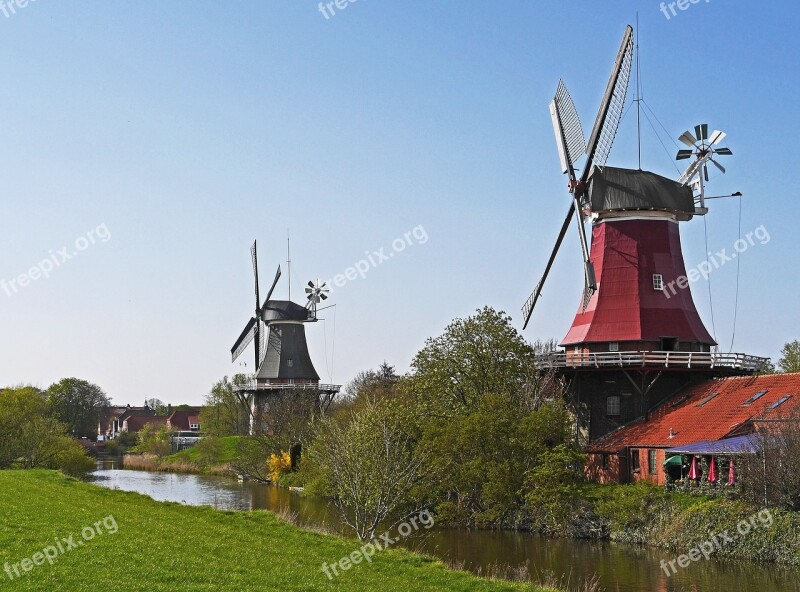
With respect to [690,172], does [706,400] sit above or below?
below

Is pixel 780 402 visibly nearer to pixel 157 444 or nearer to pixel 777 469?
pixel 777 469

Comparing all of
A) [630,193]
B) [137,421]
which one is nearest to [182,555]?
[630,193]

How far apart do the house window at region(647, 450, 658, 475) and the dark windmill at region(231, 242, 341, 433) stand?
1288 inches

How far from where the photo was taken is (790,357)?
5209cm

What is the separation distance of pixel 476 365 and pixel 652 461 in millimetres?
7324

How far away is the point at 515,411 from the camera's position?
30938 millimetres

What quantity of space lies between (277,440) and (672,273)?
86.9 feet

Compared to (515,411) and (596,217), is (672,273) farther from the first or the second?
(515,411)

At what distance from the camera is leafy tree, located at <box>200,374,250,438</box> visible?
77.2 m

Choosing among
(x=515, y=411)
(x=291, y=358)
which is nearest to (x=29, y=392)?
(x=291, y=358)

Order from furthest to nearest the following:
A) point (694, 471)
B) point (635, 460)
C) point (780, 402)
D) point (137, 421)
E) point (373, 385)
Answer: point (137, 421) → point (373, 385) → point (635, 460) → point (780, 402) → point (694, 471)

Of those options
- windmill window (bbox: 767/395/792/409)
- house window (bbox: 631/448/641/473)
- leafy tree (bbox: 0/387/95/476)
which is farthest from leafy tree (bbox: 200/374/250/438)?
windmill window (bbox: 767/395/792/409)

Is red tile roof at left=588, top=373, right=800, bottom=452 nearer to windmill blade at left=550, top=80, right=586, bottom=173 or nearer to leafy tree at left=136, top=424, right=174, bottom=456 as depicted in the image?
windmill blade at left=550, top=80, right=586, bottom=173

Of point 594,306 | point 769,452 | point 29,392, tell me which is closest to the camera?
point 769,452
